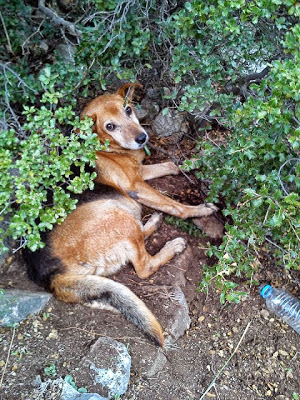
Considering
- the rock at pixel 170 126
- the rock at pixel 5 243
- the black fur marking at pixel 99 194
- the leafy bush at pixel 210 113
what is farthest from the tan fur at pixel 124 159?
the rock at pixel 5 243

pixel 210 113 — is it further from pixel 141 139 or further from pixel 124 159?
pixel 124 159

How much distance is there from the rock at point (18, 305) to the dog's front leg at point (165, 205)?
1.62 metres

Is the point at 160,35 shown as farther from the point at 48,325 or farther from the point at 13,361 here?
the point at 13,361

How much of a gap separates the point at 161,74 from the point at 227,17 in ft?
5.55

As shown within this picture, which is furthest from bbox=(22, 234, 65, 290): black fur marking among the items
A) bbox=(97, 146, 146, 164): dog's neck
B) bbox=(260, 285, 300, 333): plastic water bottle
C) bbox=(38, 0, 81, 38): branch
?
bbox=(38, 0, 81, 38): branch

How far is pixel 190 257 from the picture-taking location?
439cm

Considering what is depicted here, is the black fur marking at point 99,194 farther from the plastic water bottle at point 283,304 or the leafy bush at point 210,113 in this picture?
the plastic water bottle at point 283,304

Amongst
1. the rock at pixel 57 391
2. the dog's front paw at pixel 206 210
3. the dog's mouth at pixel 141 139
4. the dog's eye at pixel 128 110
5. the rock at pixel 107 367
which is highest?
the dog's eye at pixel 128 110

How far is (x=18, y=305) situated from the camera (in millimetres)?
3434

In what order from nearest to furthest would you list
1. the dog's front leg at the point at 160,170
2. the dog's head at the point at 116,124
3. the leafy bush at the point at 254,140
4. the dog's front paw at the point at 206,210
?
the leafy bush at the point at 254,140
the dog's head at the point at 116,124
the dog's front paw at the point at 206,210
the dog's front leg at the point at 160,170

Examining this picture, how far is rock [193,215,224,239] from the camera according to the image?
15.1 ft

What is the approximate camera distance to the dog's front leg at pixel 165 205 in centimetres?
470

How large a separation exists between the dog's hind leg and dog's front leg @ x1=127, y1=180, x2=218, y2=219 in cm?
9

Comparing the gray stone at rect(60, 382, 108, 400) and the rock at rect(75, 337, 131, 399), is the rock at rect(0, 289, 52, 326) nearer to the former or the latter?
the rock at rect(75, 337, 131, 399)
